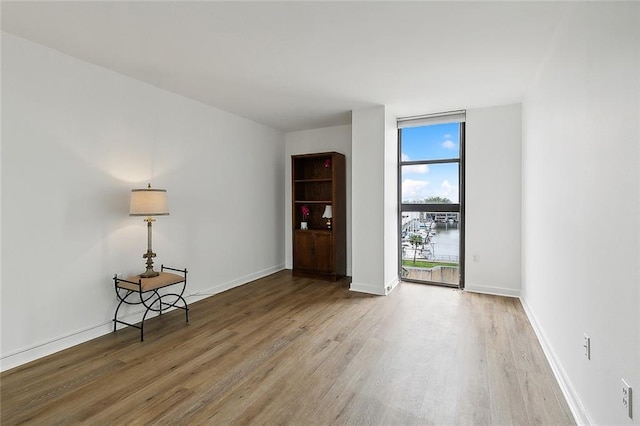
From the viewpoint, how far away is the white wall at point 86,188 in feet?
7.78

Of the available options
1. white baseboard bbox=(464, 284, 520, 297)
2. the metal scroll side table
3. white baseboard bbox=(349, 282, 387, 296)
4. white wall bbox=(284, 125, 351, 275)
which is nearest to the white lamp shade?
the metal scroll side table

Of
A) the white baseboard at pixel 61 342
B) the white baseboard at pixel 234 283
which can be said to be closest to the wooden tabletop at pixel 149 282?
the white baseboard at pixel 61 342

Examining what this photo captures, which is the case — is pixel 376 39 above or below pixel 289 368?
above

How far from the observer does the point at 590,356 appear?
167 cm

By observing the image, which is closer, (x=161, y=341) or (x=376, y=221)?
(x=161, y=341)

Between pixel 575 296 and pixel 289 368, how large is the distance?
1968mm

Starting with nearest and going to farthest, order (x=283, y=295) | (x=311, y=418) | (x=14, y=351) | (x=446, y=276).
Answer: (x=311, y=418)
(x=14, y=351)
(x=283, y=295)
(x=446, y=276)

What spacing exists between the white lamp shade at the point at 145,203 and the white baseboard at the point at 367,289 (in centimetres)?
264

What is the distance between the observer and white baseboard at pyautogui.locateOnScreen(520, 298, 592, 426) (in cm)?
174

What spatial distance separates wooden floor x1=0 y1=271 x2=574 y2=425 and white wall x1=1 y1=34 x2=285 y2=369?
390 millimetres

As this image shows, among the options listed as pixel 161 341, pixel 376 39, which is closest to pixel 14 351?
pixel 161 341

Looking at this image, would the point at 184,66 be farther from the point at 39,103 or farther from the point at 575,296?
the point at 575,296

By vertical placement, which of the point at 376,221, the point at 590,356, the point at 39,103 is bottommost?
the point at 590,356

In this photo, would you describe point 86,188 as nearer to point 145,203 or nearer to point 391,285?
point 145,203
